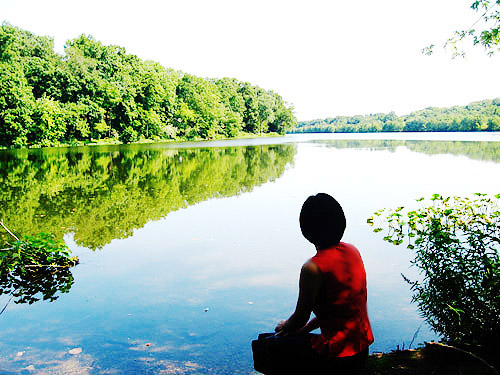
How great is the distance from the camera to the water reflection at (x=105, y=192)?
9.81 meters

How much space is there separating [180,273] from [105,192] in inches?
357

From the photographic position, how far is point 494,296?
3.64m

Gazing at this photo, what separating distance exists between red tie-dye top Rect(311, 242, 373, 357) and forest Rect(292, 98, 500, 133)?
3921 inches

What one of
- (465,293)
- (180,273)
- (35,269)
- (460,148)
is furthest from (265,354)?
(460,148)

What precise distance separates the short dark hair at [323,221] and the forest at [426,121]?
9950 centimetres

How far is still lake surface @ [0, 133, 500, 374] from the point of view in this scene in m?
4.27

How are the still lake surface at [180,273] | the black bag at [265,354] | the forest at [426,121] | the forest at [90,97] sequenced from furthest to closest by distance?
the forest at [426,121]
the forest at [90,97]
the still lake surface at [180,273]
the black bag at [265,354]

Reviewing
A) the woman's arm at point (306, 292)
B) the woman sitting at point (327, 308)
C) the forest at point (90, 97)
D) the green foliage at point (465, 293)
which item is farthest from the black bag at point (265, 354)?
the forest at point (90, 97)

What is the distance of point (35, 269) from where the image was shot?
6.62 m

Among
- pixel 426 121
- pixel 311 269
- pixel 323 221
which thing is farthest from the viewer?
pixel 426 121

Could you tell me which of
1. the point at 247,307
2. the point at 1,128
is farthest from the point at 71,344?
the point at 1,128

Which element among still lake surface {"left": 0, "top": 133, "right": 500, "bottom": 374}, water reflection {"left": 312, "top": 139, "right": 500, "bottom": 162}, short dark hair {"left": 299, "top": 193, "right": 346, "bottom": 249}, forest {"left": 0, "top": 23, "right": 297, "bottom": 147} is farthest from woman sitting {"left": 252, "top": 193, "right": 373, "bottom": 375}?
forest {"left": 0, "top": 23, "right": 297, "bottom": 147}

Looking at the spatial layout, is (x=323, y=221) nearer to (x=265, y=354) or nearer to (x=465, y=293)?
Result: (x=265, y=354)

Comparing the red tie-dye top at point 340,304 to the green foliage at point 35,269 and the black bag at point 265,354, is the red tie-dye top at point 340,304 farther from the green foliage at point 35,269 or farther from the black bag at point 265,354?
the green foliage at point 35,269
